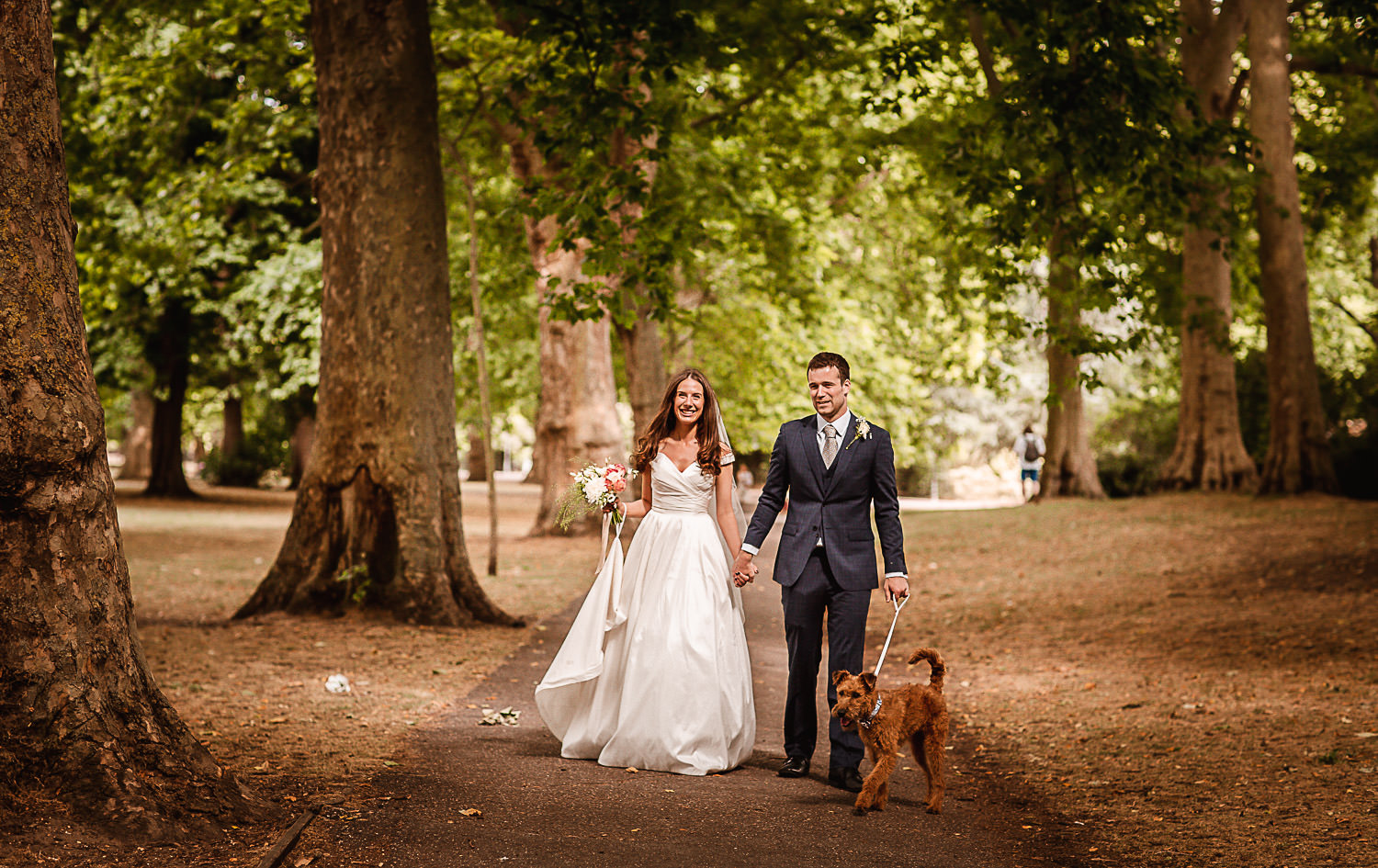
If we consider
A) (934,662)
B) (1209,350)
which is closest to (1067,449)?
(1209,350)

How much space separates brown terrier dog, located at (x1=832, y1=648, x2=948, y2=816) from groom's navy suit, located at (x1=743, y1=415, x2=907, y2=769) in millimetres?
372

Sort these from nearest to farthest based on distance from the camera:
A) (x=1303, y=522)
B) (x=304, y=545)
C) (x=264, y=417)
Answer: (x=304, y=545)
(x=1303, y=522)
(x=264, y=417)

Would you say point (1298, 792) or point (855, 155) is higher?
point (855, 155)

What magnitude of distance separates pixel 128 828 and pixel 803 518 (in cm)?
331

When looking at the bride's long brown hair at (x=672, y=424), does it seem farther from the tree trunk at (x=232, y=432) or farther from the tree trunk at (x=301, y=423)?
the tree trunk at (x=232, y=432)

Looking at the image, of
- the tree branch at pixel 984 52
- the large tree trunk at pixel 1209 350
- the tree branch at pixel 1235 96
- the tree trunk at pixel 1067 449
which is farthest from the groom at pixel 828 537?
the tree trunk at pixel 1067 449

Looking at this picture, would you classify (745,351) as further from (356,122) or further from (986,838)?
(986,838)

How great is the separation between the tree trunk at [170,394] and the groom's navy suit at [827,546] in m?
25.9

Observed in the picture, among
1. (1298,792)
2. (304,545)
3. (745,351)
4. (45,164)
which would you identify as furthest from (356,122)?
(745,351)

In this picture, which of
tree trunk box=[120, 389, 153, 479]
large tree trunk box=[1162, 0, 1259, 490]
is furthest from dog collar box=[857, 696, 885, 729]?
tree trunk box=[120, 389, 153, 479]

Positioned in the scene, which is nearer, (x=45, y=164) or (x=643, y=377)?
(x=45, y=164)

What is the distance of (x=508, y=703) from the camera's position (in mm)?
7859

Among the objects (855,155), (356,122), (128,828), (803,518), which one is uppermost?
(855,155)

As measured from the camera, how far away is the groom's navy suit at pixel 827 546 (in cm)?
586
